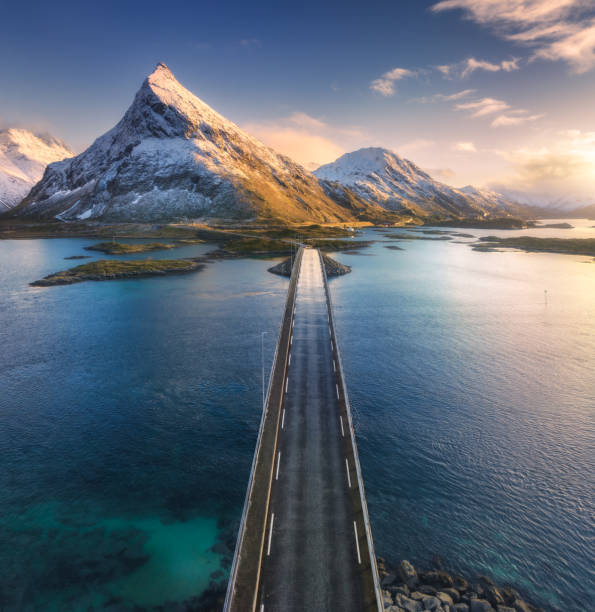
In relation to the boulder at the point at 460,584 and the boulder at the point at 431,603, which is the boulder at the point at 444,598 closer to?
the boulder at the point at 431,603

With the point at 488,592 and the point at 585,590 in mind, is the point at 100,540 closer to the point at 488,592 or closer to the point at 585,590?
the point at 488,592

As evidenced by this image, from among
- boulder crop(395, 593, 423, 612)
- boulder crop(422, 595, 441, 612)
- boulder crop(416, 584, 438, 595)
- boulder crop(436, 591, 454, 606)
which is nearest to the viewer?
boulder crop(395, 593, 423, 612)

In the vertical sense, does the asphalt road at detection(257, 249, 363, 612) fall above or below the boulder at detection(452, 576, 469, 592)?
above

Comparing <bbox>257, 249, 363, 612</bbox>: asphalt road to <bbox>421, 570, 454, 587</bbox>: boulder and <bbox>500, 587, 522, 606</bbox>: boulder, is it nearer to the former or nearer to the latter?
<bbox>421, 570, 454, 587</bbox>: boulder

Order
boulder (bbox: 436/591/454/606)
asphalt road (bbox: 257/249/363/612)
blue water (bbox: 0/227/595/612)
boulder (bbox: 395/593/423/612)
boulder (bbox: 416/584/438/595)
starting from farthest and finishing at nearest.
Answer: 1. blue water (bbox: 0/227/595/612)
2. boulder (bbox: 416/584/438/595)
3. boulder (bbox: 436/591/454/606)
4. boulder (bbox: 395/593/423/612)
5. asphalt road (bbox: 257/249/363/612)

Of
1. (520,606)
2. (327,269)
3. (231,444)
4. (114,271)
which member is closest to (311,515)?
(520,606)

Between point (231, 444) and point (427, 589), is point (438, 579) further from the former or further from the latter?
point (231, 444)

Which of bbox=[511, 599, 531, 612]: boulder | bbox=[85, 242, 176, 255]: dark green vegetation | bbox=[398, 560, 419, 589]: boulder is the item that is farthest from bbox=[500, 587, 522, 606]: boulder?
bbox=[85, 242, 176, 255]: dark green vegetation

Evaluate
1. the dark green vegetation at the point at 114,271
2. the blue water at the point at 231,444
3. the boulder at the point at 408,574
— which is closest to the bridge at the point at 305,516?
the boulder at the point at 408,574
